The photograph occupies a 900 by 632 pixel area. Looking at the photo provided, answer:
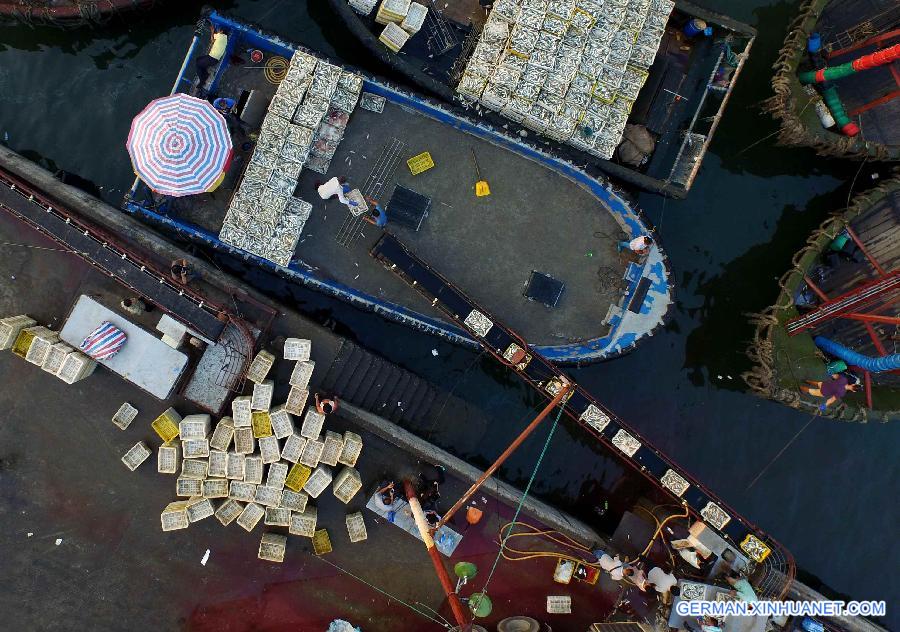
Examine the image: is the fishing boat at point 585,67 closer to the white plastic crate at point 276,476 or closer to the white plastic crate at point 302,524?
the white plastic crate at point 276,476

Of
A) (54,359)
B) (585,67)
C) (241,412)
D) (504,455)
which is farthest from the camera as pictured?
(585,67)

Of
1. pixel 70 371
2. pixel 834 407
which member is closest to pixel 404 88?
pixel 70 371

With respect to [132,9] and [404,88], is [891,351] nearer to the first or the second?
[404,88]

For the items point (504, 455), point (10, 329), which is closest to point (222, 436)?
point (10, 329)

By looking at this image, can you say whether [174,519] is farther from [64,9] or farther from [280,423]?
[64,9]

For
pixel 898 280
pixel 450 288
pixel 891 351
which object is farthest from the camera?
pixel 891 351

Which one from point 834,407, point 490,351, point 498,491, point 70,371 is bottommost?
point 70,371

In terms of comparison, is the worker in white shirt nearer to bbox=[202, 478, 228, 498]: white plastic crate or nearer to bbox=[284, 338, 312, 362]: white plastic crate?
bbox=[284, 338, 312, 362]: white plastic crate
